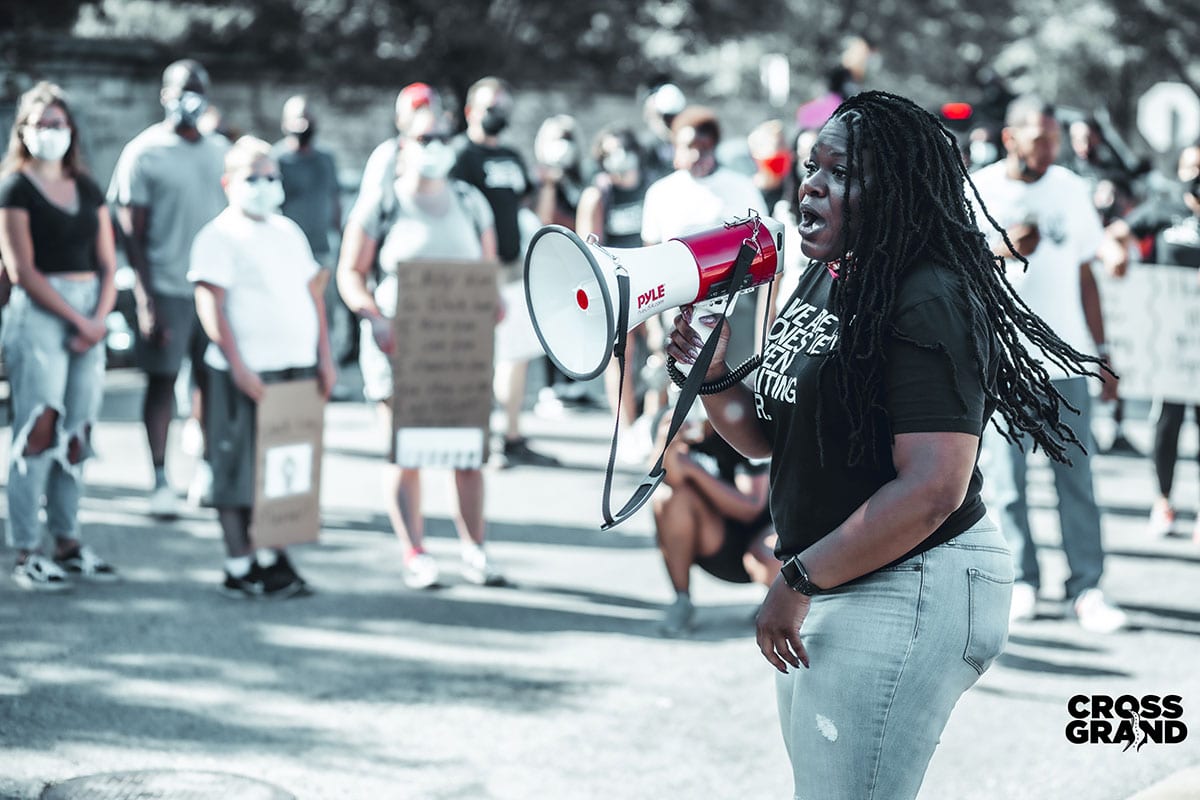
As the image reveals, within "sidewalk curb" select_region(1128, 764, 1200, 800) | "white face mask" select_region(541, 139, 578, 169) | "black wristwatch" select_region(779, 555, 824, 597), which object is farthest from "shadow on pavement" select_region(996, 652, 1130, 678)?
"white face mask" select_region(541, 139, 578, 169)

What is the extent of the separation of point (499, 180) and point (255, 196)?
3.04 meters

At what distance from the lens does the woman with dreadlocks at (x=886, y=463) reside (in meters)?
2.55

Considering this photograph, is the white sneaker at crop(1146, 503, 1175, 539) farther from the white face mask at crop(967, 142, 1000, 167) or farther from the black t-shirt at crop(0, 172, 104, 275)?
the black t-shirt at crop(0, 172, 104, 275)

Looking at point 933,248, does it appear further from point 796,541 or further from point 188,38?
point 188,38

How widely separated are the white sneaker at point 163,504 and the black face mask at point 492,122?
2.81 metres

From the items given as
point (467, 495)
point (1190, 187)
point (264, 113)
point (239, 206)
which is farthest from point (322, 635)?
point (264, 113)

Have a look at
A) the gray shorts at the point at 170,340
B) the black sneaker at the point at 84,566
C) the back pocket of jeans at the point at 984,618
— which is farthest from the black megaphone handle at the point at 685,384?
the gray shorts at the point at 170,340

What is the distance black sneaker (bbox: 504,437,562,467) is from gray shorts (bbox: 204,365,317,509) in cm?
325

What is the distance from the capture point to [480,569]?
22.1ft

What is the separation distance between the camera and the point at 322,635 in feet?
19.4

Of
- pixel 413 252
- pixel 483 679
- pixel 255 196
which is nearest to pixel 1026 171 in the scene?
pixel 413 252

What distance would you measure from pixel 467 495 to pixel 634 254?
4.06 metres

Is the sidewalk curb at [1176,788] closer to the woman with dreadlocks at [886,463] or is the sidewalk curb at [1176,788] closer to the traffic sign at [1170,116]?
the woman with dreadlocks at [886,463]

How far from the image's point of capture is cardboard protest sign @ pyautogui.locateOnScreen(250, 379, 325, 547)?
245 inches
